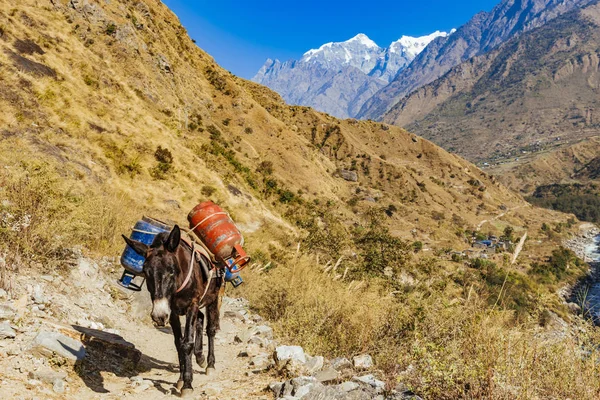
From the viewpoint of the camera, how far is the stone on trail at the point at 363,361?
5.45 m

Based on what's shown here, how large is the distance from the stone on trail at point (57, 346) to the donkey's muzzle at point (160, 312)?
5.10ft

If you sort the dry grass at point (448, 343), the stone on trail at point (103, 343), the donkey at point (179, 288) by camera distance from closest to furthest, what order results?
the dry grass at point (448, 343) → the donkey at point (179, 288) → the stone on trail at point (103, 343)

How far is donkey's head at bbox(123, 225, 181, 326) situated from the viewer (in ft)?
14.9

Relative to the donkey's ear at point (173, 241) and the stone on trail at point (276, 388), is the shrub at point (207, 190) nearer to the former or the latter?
the donkey's ear at point (173, 241)

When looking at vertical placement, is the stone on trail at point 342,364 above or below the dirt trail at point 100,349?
above

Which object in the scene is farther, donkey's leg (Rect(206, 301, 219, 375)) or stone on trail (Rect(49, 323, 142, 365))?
donkey's leg (Rect(206, 301, 219, 375))

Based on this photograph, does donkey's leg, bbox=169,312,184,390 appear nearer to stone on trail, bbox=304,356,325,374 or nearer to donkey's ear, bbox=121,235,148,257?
donkey's ear, bbox=121,235,148,257

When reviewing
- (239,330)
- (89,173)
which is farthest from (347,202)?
(239,330)

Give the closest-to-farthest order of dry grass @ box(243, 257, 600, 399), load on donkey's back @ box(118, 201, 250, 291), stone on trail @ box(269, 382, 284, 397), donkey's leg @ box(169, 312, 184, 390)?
dry grass @ box(243, 257, 600, 399) → stone on trail @ box(269, 382, 284, 397) → donkey's leg @ box(169, 312, 184, 390) → load on donkey's back @ box(118, 201, 250, 291)

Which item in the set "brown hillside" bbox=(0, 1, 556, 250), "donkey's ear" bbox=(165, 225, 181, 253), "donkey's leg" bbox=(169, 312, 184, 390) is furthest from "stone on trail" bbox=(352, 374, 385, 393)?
"brown hillside" bbox=(0, 1, 556, 250)

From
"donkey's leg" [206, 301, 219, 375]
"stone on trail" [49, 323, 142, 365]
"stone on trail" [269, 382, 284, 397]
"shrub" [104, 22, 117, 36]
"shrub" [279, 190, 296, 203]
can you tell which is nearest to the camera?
"stone on trail" [269, 382, 284, 397]

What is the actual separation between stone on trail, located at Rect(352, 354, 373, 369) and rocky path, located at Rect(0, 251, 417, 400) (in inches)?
0.7

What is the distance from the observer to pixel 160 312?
4.49 metres

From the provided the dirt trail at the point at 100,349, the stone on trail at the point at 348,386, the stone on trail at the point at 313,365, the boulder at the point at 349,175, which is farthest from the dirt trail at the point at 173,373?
the boulder at the point at 349,175
